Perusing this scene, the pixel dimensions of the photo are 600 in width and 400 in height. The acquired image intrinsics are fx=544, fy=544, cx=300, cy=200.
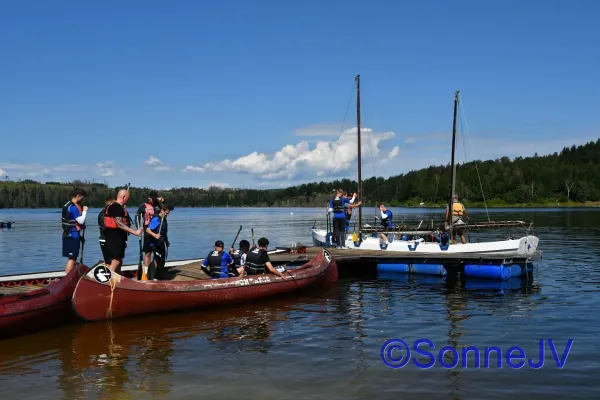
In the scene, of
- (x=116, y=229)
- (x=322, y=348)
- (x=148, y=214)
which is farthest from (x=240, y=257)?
(x=322, y=348)

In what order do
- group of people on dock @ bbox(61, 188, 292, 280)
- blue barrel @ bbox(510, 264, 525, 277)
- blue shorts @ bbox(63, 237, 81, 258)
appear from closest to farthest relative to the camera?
group of people on dock @ bbox(61, 188, 292, 280) < blue shorts @ bbox(63, 237, 81, 258) < blue barrel @ bbox(510, 264, 525, 277)

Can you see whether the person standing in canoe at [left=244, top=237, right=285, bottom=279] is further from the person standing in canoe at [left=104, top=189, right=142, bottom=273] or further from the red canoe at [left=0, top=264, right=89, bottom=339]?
the red canoe at [left=0, top=264, right=89, bottom=339]

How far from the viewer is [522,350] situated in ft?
36.3

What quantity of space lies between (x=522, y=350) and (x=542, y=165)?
202950mm

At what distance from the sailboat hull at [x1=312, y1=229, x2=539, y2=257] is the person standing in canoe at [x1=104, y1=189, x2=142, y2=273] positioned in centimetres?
1301

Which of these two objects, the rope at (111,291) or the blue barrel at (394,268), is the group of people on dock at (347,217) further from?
the rope at (111,291)

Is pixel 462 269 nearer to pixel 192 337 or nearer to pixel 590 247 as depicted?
pixel 192 337

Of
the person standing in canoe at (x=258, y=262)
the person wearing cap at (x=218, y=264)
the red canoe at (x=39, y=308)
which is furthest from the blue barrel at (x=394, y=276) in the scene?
the red canoe at (x=39, y=308)

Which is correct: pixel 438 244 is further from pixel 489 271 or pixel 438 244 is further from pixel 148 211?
pixel 148 211

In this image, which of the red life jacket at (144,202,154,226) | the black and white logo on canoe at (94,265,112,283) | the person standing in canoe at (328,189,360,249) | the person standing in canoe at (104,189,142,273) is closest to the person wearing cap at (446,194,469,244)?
the person standing in canoe at (328,189,360,249)

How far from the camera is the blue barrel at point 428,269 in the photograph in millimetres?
21172

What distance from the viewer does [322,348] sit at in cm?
1148

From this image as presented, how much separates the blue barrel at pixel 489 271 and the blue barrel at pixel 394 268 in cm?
248

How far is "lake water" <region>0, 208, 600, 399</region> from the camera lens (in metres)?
8.99
